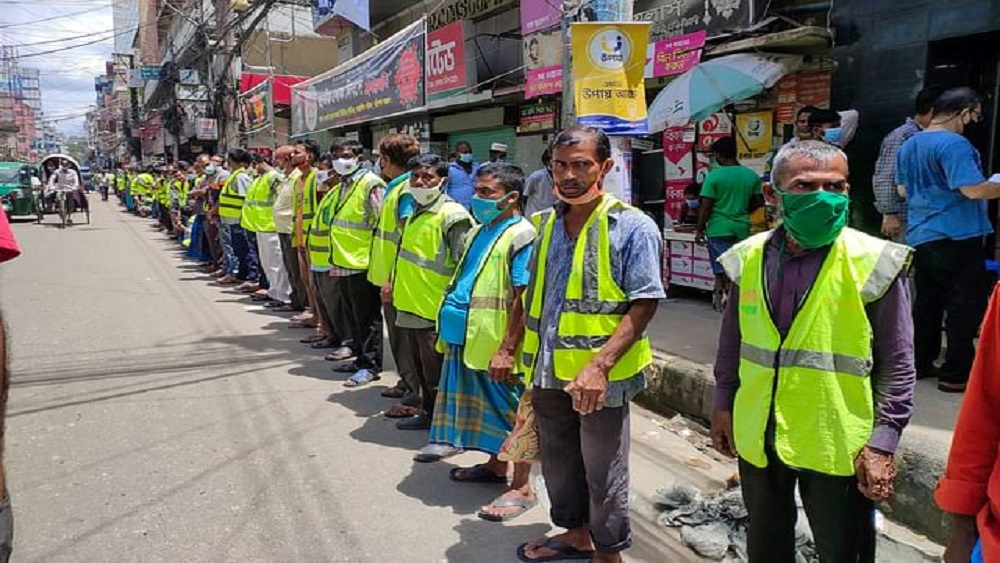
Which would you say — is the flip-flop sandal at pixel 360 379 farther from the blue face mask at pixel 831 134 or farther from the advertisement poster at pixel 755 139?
the advertisement poster at pixel 755 139

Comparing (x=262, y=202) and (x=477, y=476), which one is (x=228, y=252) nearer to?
(x=262, y=202)

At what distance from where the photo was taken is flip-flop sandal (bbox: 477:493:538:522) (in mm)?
3477

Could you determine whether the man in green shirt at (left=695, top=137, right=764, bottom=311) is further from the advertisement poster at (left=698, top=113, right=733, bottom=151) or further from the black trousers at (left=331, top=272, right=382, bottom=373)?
the black trousers at (left=331, top=272, right=382, bottom=373)

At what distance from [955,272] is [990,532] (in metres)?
3.21

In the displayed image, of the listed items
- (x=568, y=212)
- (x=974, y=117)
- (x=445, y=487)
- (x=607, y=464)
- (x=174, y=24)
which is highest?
(x=174, y=24)

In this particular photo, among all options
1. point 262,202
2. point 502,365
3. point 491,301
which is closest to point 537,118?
point 262,202

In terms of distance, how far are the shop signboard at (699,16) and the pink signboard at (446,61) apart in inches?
159

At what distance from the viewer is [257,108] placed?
73.0ft

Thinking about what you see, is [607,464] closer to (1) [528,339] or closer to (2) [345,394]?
(1) [528,339]

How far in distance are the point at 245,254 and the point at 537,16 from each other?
5143 mm

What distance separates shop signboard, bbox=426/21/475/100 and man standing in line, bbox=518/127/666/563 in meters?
9.14

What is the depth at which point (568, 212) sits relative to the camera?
112 inches

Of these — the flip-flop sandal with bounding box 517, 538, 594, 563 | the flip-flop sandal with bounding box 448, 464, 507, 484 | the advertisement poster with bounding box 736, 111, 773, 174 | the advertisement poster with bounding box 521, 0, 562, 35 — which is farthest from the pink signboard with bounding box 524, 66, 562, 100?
the flip-flop sandal with bounding box 517, 538, 594, 563

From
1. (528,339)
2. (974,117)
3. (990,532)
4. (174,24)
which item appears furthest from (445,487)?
(174,24)
